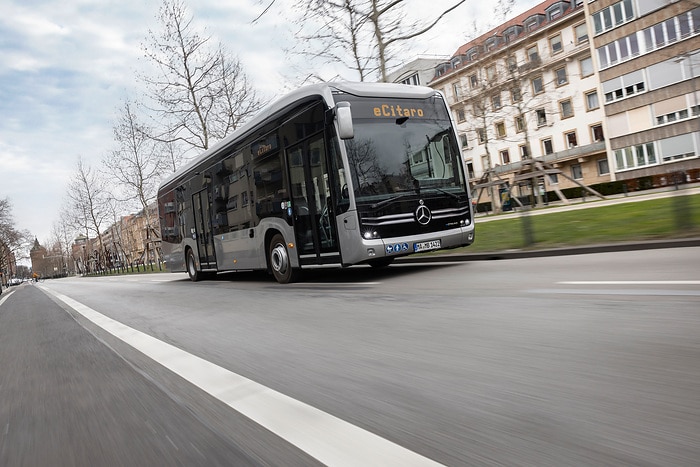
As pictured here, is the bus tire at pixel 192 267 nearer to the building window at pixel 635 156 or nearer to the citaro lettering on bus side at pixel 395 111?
the citaro lettering on bus side at pixel 395 111

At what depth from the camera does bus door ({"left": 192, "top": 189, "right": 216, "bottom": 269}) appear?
47.1 feet

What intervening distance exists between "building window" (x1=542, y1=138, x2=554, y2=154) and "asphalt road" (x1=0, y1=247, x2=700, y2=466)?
143 ft

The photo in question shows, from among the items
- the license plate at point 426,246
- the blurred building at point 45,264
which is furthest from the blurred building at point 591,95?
the blurred building at point 45,264

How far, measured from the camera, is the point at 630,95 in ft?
120

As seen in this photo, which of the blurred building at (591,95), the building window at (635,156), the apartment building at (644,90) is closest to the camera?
the blurred building at (591,95)

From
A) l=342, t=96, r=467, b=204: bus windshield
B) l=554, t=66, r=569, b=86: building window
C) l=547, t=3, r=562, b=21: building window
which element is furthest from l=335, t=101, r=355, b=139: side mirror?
l=547, t=3, r=562, b=21: building window

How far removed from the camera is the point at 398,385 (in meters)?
2.82

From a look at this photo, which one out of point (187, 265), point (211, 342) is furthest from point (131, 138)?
point (211, 342)

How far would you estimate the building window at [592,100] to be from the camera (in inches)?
1665

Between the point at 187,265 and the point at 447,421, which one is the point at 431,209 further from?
the point at 187,265

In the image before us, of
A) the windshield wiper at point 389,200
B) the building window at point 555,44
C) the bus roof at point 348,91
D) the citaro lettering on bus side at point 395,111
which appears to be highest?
the building window at point 555,44

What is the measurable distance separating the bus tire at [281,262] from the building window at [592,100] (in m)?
38.9

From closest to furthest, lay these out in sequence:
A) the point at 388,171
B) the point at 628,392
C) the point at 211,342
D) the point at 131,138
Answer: the point at 628,392
the point at 211,342
the point at 388,171
the point at 131,138

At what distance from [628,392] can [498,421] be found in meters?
0.61
